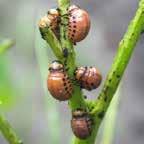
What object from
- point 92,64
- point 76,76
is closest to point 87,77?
point 76,76

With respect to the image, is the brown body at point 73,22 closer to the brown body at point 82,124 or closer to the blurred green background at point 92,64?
the brown body at point 82,124

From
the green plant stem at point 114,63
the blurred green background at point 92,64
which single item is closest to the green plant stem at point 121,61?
the green plant stem at point 114,63

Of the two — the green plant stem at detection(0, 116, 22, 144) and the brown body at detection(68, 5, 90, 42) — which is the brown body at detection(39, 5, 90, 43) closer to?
the brown body at detection(68, 5, 90, 42)

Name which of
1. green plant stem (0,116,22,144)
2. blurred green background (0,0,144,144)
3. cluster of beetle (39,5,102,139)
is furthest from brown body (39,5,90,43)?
blurred green background (0,0,144,144)

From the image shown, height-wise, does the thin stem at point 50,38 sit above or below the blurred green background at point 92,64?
above

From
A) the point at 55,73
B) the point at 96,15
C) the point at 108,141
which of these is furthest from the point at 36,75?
the point at 55,73

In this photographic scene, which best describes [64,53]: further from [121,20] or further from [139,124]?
[121,20]

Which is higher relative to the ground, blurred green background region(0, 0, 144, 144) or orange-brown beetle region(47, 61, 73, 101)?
orange-brown beetle region(47, 61, 73, 101)
